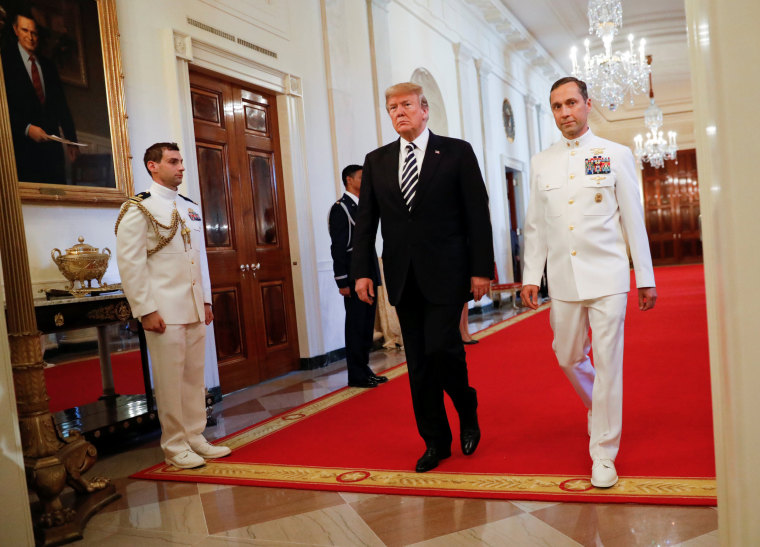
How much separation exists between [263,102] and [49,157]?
7.91 ft

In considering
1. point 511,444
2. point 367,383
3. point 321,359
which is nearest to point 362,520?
point 511,444

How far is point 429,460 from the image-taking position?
9.25 feet

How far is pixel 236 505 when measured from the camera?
2.65 m

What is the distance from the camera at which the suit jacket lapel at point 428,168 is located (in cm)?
276

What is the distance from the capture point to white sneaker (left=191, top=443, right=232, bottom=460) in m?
3.34

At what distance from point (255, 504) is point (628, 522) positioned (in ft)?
4.49

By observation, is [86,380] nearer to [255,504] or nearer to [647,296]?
[255,504]

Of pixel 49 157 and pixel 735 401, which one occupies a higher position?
pixel 49 157

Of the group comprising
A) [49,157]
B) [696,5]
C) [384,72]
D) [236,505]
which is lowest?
[236,505]

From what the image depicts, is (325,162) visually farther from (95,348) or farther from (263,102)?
(95,348)

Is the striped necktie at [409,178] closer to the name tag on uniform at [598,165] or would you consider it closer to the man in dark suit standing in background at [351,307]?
the name tag on uniform at [598,165]

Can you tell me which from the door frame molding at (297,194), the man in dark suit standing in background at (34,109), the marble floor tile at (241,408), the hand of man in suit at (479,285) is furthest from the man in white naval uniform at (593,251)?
the door frame molding at (297,194)

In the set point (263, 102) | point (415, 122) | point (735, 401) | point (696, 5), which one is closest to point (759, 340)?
point (735, 401)

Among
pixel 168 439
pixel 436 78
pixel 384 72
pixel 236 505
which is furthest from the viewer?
pixel 436 78
